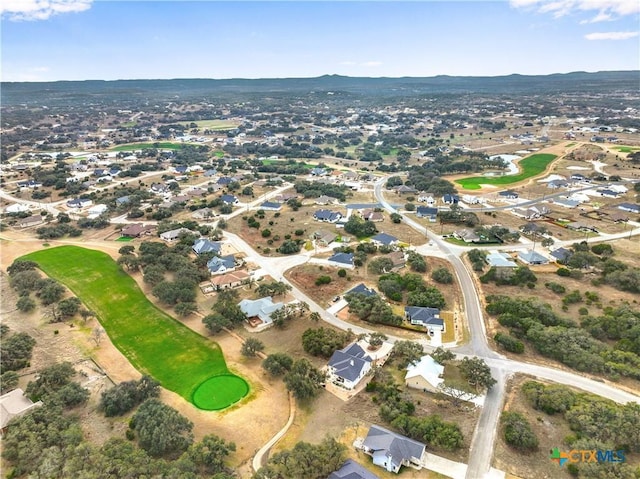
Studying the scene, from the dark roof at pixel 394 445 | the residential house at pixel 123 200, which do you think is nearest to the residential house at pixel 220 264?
the dark roof at pixel 394 445

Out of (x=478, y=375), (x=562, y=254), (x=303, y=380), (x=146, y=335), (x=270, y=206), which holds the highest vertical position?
(x=478, y=375)

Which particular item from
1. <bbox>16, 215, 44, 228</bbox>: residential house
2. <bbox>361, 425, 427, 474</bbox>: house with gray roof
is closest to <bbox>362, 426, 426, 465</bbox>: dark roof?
<bbox>361, 425, 427, 474</bbox>: house with gray roof

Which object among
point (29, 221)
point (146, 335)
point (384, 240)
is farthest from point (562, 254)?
point (29, 221)

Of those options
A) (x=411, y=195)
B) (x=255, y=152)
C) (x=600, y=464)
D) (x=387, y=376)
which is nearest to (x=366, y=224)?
(x=411, y=195)

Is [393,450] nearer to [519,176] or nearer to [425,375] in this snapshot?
[425,375]

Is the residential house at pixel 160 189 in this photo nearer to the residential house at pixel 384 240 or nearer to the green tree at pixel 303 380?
the residential house at pixel 384 240

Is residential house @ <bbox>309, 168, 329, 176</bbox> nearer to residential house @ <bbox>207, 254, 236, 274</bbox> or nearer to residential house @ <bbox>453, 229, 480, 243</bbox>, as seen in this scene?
residential house @ <bbox>453, 229, 480, 243</bbox>
